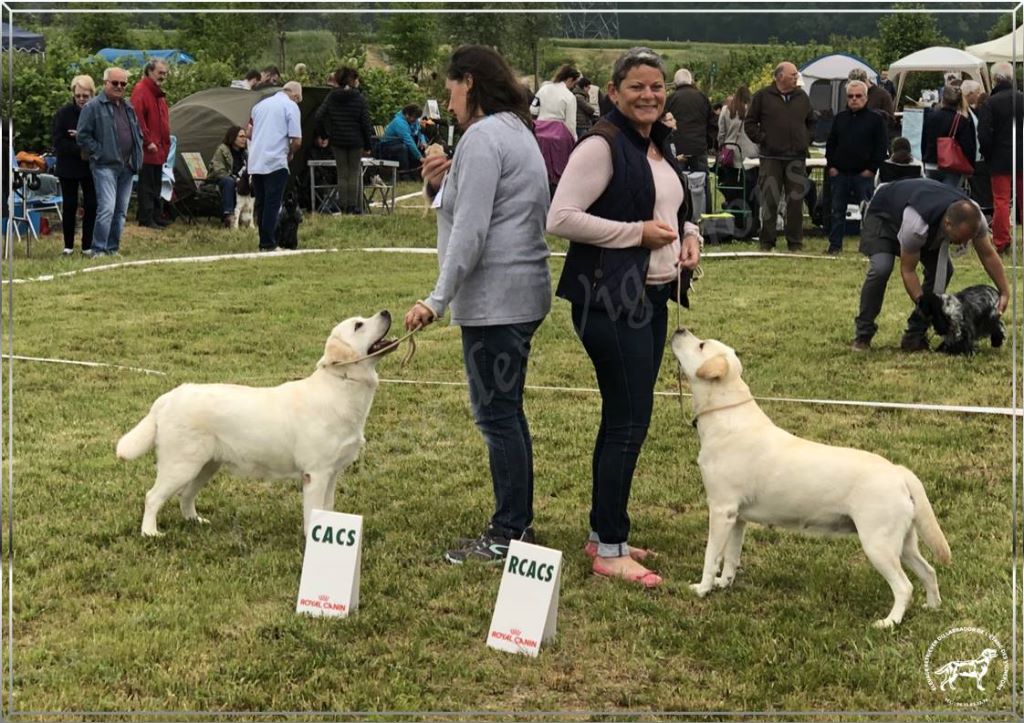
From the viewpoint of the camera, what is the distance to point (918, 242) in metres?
7.36

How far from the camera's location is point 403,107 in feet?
58.4

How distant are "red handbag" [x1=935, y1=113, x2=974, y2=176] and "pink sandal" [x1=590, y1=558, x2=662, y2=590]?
964 cm

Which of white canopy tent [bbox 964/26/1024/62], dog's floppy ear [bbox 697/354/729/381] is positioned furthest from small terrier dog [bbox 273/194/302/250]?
white canopy tent [bbox 964/26/1024/62]

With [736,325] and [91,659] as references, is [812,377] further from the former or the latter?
[91,659]

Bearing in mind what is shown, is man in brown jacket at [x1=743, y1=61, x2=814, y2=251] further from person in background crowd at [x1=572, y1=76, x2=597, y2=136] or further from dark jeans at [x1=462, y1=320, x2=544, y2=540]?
dark jeans at [x1=462, y1=320, x2=544, y2=540]

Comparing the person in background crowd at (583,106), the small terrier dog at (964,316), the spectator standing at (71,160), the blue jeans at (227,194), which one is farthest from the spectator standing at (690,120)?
the spectator standing at (71,160)

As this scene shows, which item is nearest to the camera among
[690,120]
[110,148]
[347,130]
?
[110,148]

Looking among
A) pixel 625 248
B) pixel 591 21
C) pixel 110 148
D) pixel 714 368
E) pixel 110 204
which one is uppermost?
pixel 591 21

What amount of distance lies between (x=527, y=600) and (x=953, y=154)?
1037 cm

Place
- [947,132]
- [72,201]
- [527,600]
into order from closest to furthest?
[527,600], [72,201], [947,132]

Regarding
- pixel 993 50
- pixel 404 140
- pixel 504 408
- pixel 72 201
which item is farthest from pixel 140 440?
pixel 993 50

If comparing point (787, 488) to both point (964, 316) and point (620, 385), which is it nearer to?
point (620, 385)

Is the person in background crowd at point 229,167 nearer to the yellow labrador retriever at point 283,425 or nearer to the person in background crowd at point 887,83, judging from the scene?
the person in background crowd at point 887,83

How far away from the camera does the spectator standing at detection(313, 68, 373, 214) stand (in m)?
13.9
